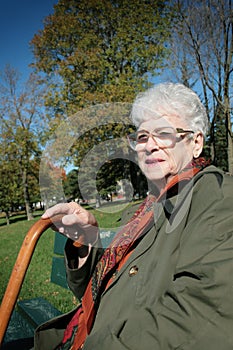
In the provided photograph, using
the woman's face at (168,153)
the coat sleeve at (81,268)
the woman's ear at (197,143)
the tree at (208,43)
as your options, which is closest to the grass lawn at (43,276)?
the coat sleeve at (81,268)

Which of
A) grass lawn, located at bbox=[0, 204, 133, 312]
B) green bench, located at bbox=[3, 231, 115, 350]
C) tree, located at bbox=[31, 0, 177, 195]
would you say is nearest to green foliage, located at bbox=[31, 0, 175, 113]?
tree, located at bbox=[31, 0, 177, 195]

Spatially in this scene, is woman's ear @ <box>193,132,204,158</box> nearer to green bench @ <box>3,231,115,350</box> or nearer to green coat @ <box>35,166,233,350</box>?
green coat @ <box>35,166,233,350</box>

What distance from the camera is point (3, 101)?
22406 mm

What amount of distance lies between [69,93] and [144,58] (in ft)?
15.2

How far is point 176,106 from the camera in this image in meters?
1.64

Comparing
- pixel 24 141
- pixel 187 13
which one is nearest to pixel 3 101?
pixel 24 141

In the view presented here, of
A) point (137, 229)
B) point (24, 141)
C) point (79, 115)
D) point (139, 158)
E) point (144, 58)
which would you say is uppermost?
point (144, 58)

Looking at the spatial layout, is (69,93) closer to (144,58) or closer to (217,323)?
(144,58)

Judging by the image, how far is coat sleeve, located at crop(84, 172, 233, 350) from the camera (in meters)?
0.95

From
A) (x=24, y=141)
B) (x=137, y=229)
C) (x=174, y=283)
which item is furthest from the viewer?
(x=24, y=141)

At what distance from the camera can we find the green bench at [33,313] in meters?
2.37

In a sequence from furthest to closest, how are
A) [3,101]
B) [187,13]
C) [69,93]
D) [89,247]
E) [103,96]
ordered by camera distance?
[3,101] → [69,93] → [103,96] → [187,13] → [89,247]

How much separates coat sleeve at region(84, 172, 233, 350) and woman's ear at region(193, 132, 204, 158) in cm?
51

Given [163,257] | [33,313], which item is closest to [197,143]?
[163,257]
